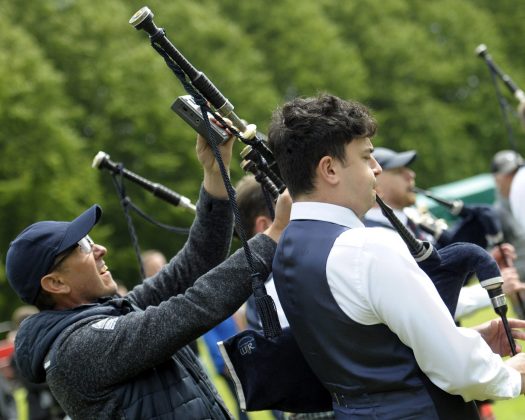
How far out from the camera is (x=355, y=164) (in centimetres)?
287

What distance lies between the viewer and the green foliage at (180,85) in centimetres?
2480

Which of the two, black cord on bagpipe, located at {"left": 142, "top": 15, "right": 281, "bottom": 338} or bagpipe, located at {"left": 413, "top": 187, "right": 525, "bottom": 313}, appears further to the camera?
Answer: bagpipe, located at {"left": 413, "top": 187, "right": 525, "bottom": 313}

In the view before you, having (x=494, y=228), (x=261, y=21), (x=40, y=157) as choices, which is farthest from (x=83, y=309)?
(x=261, y=21)

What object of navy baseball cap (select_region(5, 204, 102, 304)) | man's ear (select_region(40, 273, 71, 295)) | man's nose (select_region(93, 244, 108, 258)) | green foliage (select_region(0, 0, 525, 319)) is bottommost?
green foliage (select_region(0, 0, 525, 319))

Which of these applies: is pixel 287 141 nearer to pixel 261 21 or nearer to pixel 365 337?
pixel 365 337

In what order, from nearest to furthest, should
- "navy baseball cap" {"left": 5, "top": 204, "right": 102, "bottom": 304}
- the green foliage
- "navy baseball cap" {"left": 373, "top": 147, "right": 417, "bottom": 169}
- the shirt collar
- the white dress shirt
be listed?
the white dress shirt, the shirt collar, "navy baseball cap" {"left": 5, "top": 204, "right": 102, "bottom": 304}, "navy baseball cap" {"left": 373, "top": 147, "right": 417, "bottom": 169}, the green foliage

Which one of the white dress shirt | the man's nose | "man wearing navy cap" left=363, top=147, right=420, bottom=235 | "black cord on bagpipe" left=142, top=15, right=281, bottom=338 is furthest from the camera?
"man wearing navy cap" left=363, top=147, right=420, bottom=235

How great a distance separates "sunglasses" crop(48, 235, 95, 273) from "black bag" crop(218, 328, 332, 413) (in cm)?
70

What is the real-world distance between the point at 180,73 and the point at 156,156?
2476 centimetres

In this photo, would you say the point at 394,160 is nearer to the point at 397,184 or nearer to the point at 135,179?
the point at 397,184

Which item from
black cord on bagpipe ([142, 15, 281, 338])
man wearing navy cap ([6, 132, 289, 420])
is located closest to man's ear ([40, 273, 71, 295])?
man wearing navy cap ([6, 132, 289, 420])

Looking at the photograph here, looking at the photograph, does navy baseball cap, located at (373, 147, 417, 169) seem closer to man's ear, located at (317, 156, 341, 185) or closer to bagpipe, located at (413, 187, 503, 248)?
bagpipe, located at (413, 187, 503, 248)

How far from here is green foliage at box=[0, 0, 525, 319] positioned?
81.4 feet

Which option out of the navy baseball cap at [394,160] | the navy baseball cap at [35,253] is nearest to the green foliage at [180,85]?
the navy baseball cap at [394,160]
